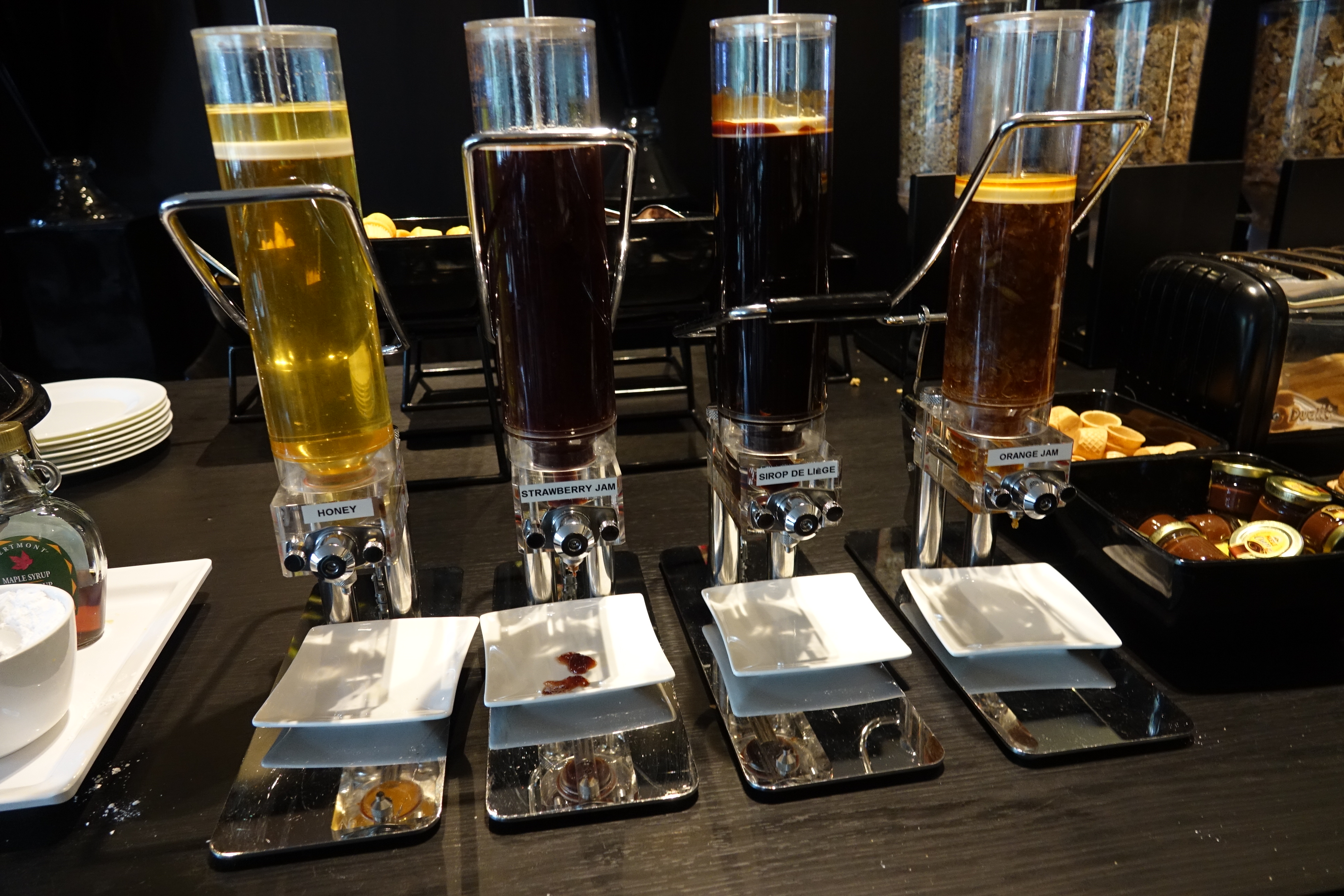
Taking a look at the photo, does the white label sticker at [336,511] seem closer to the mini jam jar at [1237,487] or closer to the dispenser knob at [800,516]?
the dispenser knob at [800,516]

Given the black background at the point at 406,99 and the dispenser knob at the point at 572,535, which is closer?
the dispenser knob at the point at 572,535

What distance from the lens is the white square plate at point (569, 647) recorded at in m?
0.54

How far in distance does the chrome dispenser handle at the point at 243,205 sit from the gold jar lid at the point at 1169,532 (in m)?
0.55

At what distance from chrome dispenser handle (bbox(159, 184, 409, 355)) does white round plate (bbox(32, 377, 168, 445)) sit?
0.52m

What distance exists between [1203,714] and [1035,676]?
10cm

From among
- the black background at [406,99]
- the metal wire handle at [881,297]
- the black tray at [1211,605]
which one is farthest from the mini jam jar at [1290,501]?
the black background at [406,99]

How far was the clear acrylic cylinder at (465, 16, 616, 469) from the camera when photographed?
1.65 ft

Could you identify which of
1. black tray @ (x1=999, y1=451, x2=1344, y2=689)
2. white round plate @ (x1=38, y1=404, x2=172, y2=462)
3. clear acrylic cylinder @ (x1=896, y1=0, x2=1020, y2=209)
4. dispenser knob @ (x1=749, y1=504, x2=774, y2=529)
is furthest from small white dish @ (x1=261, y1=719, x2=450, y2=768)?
clear acrylic cylinder @ (x1=896, y1=0, x2=1020, y2=209)

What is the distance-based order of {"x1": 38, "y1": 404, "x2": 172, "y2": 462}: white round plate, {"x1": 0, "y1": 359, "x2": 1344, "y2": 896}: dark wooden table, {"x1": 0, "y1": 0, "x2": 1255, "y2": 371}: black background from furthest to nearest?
{"x1": 0, "y1": 0, "x2": 1255, "y2": 371}: black background
{"x1": 38, "y1": 404, "x2": 172, "y2": 462}: white round plate
{"x1": 0, "y1": 359, "x2": 1344, "y2": 896}: dark wooden table

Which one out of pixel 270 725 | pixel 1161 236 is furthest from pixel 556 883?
pixel 1161 236

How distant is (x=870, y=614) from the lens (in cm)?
60

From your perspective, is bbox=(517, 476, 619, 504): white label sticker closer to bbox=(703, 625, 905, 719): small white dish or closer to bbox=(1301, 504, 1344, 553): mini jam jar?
bbox=(703, 625, 905, 719): small white dish

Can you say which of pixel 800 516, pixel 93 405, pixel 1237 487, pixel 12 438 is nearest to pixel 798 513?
pixel 800 516

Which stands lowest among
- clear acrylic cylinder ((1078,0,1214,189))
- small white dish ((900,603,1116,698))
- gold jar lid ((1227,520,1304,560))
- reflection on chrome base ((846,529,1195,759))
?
reflection on chrome base ((846,529,1195,759))
